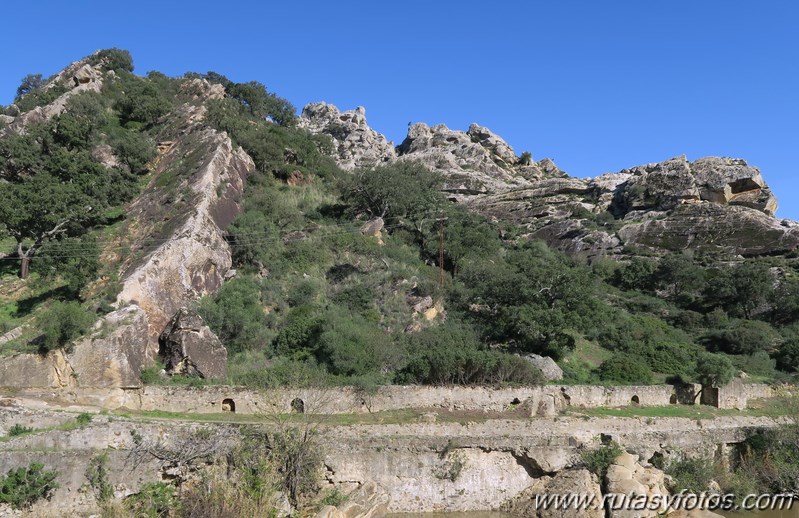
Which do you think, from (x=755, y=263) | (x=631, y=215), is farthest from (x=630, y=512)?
(x=631, y=215)

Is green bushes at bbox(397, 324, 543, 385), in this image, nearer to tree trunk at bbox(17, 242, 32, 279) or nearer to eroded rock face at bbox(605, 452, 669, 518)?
eroded rock face at bbox(605, 452, 669, 518)

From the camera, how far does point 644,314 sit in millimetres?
46812

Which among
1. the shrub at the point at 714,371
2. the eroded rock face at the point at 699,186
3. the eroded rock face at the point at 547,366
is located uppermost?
the eroded rock face at the point at 699,186

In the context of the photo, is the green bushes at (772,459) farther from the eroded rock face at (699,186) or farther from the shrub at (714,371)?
the eroded rock face at (699,186)

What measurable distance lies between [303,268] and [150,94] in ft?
113

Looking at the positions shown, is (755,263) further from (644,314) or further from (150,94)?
(150,94)

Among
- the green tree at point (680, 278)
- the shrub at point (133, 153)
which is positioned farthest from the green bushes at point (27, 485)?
the green tree at point (680, 278)

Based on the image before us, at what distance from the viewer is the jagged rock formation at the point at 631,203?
63812mm

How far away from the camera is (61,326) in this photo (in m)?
21.1

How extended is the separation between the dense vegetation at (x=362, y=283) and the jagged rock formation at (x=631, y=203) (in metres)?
6.53

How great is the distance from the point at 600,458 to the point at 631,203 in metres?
65.6

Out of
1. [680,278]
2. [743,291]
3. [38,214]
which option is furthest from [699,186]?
[38,214]

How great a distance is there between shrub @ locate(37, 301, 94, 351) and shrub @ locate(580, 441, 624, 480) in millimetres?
19049

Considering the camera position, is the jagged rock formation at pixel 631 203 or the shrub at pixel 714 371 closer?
the shrub at pixel 714 371
